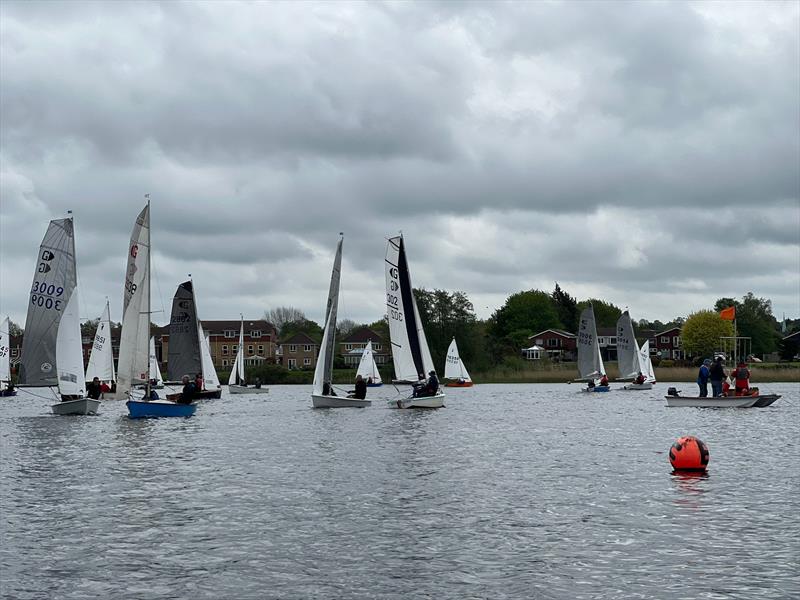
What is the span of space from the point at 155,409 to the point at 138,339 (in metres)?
3.22

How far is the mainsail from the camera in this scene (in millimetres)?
51500

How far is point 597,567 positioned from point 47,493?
41.1ft

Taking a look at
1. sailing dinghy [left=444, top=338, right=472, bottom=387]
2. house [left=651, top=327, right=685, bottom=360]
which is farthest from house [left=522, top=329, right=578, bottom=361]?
sailing dinghy [left=444, top=338, right=472, bottom=387]

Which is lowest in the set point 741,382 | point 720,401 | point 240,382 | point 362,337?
point 720,401

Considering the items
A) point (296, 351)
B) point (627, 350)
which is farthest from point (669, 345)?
point (627, 350)

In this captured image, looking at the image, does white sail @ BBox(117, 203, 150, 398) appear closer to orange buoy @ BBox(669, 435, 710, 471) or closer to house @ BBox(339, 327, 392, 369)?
orange buoy @ BBox(669, 435, 710, 471)

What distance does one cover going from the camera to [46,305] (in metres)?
46.1

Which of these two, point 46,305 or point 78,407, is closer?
point 46,305

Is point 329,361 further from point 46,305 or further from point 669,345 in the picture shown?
point 669,345

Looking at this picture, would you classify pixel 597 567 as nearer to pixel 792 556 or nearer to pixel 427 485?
pixel 792 556

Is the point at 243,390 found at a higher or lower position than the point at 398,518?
higher

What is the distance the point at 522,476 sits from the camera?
932 inches

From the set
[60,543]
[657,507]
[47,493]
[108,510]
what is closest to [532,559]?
[657,507]

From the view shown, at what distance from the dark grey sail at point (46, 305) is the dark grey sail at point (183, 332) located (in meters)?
20.0
